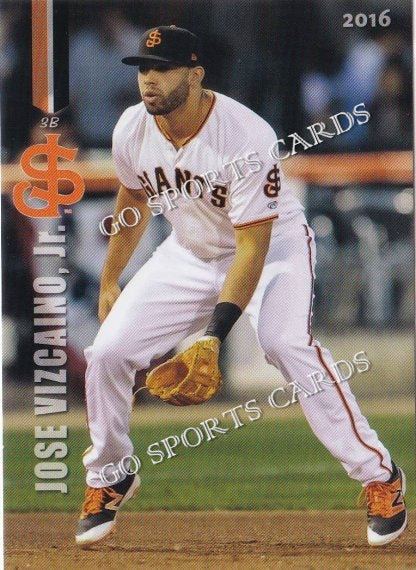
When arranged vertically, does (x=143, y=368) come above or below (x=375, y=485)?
above

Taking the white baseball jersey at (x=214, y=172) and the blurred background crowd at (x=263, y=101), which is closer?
the white baseball jersey at (x=214, y=172)

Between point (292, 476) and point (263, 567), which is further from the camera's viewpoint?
point (292, 476)

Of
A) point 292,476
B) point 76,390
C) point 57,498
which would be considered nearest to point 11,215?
point 76,390

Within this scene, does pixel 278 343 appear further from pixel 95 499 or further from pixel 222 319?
pixel 95 499

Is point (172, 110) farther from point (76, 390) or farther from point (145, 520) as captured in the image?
point (145, 520)

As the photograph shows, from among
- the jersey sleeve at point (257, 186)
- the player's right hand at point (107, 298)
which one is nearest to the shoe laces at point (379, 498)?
the jersey sleeve at point (257, 186)

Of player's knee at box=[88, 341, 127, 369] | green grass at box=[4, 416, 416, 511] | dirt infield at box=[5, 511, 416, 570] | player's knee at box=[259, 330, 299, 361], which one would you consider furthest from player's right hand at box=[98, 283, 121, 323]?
dirt infield at box=[5, 511, 416, 570]

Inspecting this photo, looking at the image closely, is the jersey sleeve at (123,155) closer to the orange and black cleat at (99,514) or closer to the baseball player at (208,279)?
the baseball player at (208,279)

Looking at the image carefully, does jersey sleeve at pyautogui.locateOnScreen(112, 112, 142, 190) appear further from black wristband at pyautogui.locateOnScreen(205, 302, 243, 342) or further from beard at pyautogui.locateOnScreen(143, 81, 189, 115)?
black wristband at pyautogui.locateOnScreen(205, 302, 243, 342)

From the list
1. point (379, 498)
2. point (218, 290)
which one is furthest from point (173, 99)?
point (379, 498)
